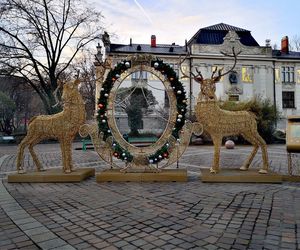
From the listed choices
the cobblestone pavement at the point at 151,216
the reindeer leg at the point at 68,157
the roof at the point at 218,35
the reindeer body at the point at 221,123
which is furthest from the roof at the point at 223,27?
the cobblestone pavement at the point at 151,216

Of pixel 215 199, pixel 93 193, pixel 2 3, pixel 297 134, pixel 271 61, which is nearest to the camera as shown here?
pixel 215 199

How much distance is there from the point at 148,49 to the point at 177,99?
107 feet

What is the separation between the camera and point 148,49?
39875mm

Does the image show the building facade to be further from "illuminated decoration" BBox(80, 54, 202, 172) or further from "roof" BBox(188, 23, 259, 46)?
"illuminated decoration" BBox(80, 54, 202, 172)

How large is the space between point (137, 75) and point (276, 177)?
465cm

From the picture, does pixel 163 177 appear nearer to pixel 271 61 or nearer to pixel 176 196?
pixel 176 196

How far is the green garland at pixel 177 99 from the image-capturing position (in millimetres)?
8414

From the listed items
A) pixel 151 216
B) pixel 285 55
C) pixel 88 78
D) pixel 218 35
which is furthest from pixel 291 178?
pixel 285 55

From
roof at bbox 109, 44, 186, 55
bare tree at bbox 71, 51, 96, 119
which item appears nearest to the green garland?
bare tree at bbox 71, 51, 96, 119

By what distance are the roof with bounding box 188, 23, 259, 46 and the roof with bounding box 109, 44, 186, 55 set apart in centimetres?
271

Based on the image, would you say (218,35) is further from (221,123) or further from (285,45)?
(221,123)

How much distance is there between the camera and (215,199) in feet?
20.4

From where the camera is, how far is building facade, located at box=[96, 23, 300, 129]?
38.8 m

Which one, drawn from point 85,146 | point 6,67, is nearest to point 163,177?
point 85,146
